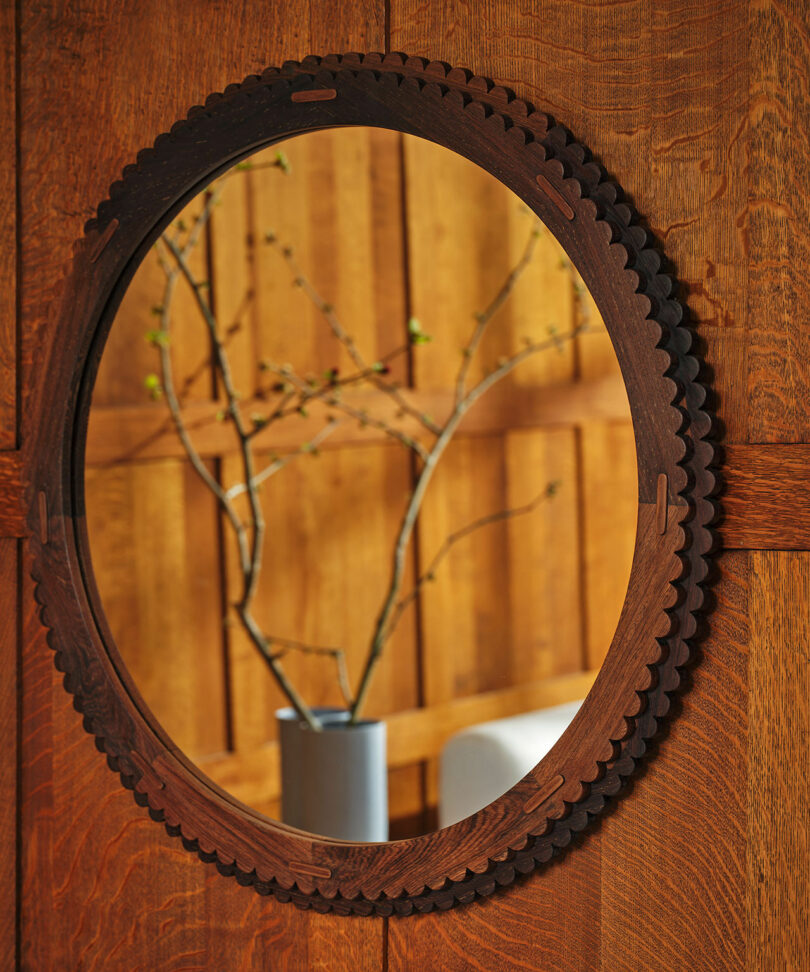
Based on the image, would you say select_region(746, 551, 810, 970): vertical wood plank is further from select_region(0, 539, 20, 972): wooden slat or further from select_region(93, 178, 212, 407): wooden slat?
select_region(93, 178, 212, 407): wooden slat

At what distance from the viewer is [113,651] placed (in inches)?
51.3

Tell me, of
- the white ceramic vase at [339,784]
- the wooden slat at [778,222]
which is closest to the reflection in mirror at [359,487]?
the white ceramic vase at [339,784]

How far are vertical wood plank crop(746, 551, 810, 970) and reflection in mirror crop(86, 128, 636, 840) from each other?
940 mm

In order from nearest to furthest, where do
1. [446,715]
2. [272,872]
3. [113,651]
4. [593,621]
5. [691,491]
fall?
[691,491], [272,872], [113,651], [446,715], [593,621]

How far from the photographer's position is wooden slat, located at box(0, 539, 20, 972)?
4.53 ft

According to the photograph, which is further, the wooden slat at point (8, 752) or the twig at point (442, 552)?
the twig at point (442, 552)

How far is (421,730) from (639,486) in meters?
1.76

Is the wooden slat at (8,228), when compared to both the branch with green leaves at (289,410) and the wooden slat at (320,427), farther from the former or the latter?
the wooden slat at (320,427)

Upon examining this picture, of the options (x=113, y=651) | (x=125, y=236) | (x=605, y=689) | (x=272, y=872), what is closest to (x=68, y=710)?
(x=113, y=651)

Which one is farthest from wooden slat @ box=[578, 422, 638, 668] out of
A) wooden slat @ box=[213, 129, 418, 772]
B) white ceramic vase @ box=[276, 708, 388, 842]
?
white ceramic vase @ box=[276, 708, 388, 842]

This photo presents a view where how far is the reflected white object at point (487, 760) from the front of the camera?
6.79 feet

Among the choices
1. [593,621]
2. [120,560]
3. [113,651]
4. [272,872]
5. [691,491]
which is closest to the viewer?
[691,491]

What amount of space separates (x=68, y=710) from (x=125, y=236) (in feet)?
1.75

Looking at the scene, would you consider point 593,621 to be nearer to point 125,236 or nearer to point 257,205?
point 257,205
